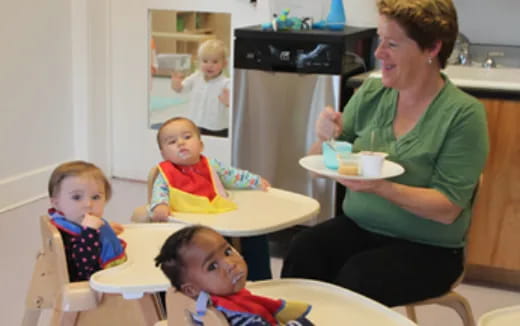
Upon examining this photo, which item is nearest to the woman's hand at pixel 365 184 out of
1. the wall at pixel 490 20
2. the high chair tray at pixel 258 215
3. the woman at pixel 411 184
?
the woman at pixel 411 184

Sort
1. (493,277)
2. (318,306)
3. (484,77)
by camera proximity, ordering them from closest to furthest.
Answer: (318,306) < (484,77) < (493,277)

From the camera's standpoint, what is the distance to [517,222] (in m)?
2.94

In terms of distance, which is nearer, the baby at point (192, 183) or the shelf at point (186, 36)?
the baby at point (192, 183)

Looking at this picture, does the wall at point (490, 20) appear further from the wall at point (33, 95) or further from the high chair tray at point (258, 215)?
the wall at point (33, 95)

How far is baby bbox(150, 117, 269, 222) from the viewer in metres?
2.10

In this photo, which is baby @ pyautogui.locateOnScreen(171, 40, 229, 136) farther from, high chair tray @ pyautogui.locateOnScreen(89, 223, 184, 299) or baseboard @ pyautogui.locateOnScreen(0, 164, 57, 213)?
high chair tray @ pyautogui.locateOnScreen(89, 223, 184, 299)

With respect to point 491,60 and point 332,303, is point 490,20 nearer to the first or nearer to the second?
point 491,60

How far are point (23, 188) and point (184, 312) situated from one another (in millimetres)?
2785

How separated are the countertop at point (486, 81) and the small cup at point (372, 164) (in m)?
1.17

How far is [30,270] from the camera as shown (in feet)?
10.1

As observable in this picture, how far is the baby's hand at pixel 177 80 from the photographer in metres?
4.19

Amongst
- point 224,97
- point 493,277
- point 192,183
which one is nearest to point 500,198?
point 493,277

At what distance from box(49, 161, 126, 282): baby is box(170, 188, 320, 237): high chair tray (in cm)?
22

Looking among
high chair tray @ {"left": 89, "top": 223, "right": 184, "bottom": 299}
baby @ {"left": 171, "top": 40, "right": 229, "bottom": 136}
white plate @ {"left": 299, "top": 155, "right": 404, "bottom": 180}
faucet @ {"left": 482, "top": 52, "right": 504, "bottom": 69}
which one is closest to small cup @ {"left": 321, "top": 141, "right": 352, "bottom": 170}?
white plate @ {"left": 299, "top": 155, "right": 404, "bottom": 180}
